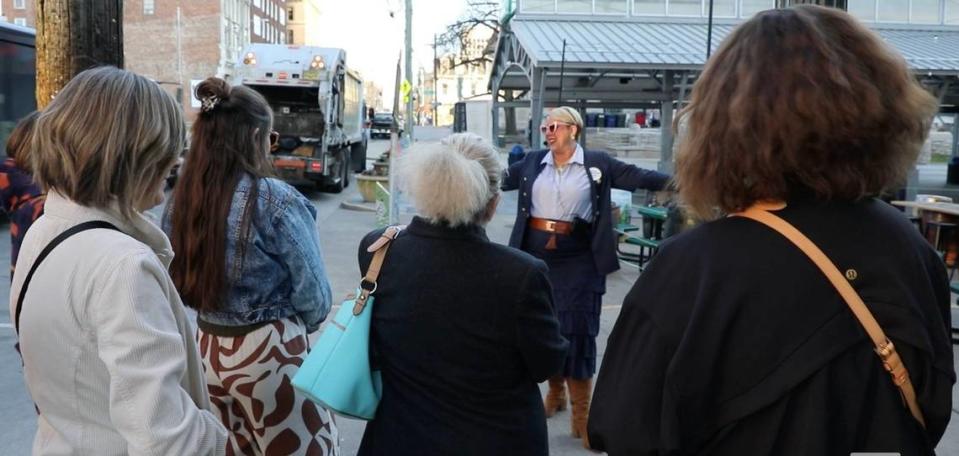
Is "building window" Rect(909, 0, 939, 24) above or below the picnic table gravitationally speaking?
above

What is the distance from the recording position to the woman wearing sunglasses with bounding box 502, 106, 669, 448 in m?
4.80

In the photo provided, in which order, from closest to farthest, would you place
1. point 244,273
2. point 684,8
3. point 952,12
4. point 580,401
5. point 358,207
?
point 244,273
point 580,401
point 358,207
point 684,8
point 952,12

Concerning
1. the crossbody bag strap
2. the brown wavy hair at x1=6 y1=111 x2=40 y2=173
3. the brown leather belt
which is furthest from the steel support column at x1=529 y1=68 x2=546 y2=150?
the crossbody bag strap

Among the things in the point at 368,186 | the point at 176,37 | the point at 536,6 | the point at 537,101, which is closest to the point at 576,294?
the point at 368,186

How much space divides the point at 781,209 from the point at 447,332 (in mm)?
1239

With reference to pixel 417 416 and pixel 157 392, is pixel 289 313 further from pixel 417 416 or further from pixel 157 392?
pixel 157 392

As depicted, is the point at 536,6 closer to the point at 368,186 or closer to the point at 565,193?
the point at 368,186

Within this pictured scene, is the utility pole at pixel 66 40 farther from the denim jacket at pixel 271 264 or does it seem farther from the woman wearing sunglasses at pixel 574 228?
the woman wearing sunglasses at pixel 574 228

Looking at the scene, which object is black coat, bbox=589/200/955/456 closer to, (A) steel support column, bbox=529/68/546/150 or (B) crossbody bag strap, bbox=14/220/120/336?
(B) crossbody bag strap, bbox=14/220/120/336

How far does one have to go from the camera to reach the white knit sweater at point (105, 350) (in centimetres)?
165

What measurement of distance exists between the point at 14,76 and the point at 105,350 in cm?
1568

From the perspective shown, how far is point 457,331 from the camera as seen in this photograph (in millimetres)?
2520

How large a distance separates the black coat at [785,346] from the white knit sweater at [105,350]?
0.91 metres

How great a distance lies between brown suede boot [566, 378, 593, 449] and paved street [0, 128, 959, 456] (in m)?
0.08
